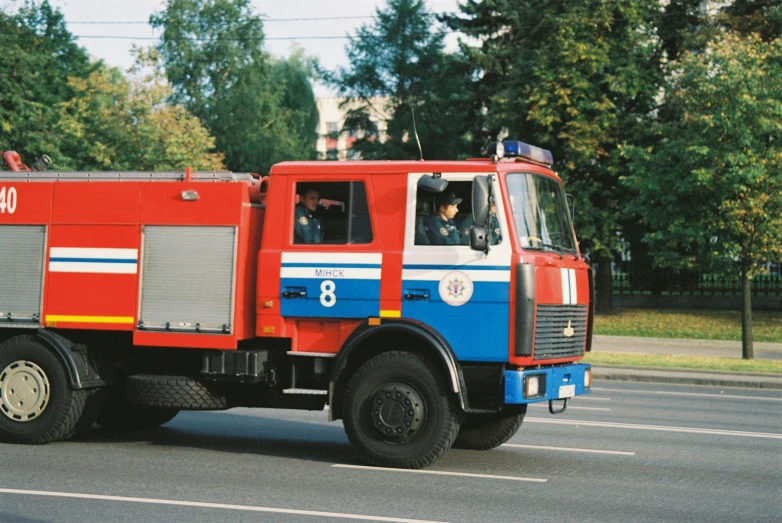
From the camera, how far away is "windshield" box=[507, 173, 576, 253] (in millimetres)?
9805

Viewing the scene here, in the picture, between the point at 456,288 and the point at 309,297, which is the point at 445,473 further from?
the point at 309,297

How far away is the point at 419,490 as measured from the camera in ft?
28.2

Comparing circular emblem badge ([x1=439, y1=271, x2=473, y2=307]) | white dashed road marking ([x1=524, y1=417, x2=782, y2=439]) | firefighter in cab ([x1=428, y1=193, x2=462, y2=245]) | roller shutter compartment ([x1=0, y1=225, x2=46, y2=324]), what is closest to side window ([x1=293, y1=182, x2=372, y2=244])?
firefighter in cab ([x1=428, y1=193, x2=462, y2=245])

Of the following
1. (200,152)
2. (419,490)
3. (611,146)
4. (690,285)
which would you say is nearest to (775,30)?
(611,146)

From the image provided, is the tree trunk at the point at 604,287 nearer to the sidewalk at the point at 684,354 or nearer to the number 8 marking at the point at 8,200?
the sidewalk at the point at 684,354

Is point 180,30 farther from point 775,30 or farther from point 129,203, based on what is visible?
point 129,203

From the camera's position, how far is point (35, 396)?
10711 mm

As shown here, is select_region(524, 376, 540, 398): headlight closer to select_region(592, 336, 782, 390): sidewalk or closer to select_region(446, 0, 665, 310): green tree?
select_region(592, 336, 782, 390): sidewalk

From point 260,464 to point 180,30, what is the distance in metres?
57.0

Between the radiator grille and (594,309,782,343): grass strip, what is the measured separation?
2243 cm

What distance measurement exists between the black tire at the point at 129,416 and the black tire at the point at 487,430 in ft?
10.2

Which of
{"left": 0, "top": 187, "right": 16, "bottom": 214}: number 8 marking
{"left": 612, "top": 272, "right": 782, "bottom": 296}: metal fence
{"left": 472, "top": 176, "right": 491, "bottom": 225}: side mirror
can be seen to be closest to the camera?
{"left": 472, "top": 176, "right": 491, "bottom": 225}: side mirror

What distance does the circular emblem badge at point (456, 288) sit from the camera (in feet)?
31.6

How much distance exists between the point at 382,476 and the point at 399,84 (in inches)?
1831
